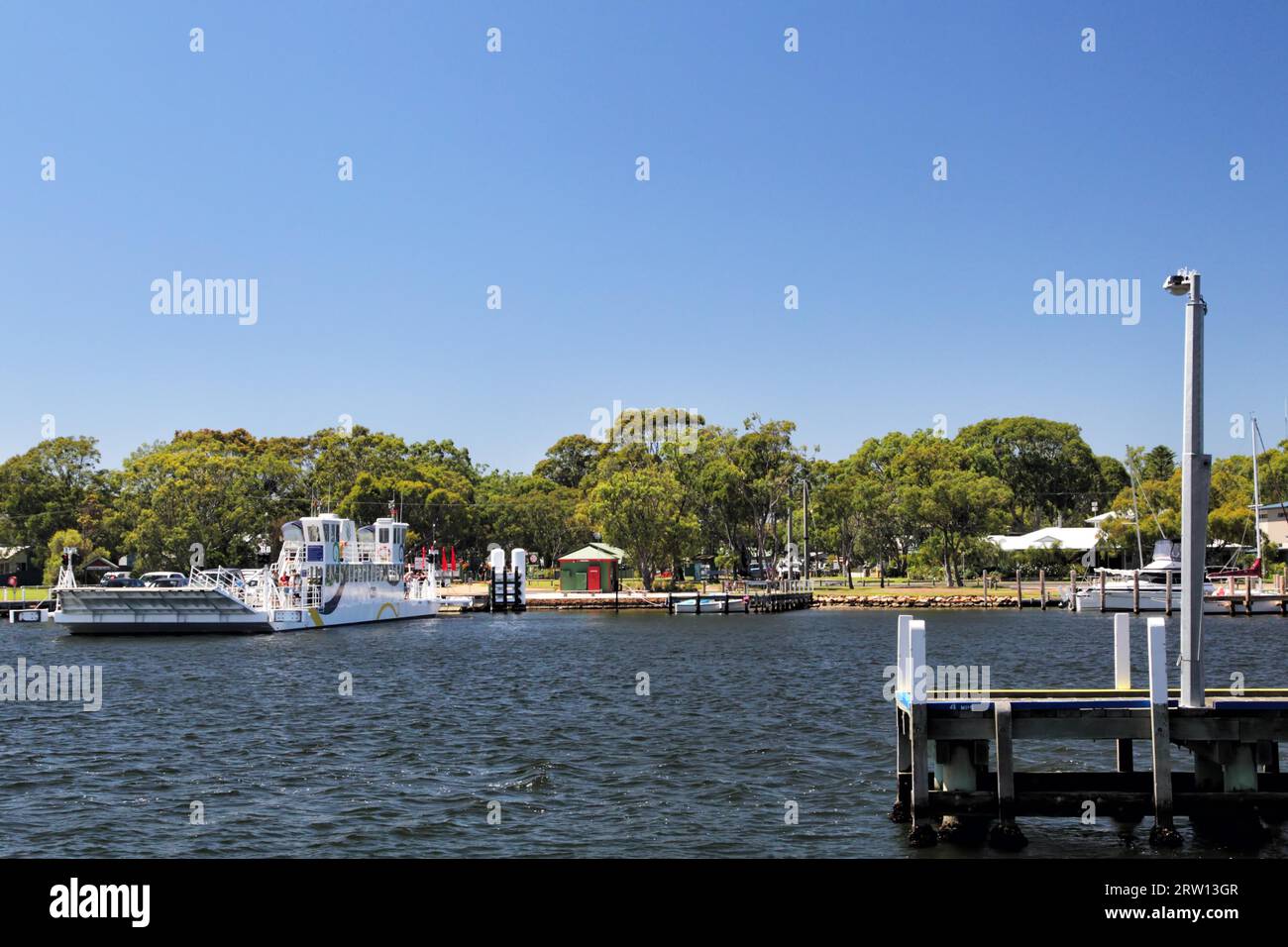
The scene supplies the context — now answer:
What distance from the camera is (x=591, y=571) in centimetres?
10575

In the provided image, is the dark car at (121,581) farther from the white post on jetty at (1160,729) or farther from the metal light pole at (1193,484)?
the metal light pole at (1193,484)

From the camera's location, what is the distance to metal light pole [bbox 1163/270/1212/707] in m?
17.0

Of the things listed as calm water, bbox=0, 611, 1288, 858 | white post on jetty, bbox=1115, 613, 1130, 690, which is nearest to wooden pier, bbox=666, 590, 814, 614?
calm water, bbox=0, 611, 1288, 858

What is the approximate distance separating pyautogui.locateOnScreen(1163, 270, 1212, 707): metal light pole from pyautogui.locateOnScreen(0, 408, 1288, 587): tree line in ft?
282

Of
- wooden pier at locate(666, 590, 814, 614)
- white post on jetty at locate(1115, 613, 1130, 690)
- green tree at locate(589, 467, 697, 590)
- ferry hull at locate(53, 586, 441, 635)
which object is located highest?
green tree at locate(589, 467, 697, 590)

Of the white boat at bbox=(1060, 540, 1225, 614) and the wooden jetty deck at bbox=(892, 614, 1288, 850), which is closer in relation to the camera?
the wooden jetty deck at bbox=(892, 614, 1288, 850)

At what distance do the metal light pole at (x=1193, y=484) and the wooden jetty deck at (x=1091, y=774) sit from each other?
469 mm

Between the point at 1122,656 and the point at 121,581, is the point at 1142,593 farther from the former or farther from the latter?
the point at 121,581

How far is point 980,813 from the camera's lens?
58.9 feet

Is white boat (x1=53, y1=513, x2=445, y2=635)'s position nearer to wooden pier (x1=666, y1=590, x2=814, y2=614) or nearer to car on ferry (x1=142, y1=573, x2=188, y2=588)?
car on ferry (x1=142, y1=573, x2=188, y2=588)

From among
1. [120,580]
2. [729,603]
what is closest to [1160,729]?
[729,603]
